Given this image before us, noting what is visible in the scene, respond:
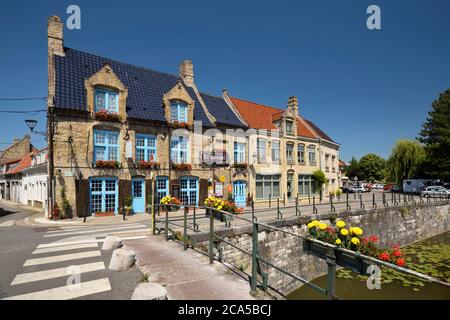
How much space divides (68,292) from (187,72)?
2174 cm

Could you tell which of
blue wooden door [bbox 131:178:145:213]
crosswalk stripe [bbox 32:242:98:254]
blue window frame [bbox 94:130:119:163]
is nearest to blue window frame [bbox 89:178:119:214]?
blue wooden door [bbox 131:178:145:213]

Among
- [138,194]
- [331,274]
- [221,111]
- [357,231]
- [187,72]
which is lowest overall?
[138,194]

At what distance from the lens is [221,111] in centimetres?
2442

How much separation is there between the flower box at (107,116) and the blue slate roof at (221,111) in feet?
27.2

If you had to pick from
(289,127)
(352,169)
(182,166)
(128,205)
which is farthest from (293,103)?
(352,169)

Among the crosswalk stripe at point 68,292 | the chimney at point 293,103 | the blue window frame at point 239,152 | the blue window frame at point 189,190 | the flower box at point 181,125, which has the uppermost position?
the chimney at point 293,103

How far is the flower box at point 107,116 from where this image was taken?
663 inches

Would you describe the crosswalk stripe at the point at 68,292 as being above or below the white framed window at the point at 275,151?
below

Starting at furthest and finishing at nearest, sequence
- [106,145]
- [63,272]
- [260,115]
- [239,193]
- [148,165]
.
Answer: [260,115]
[239,193]
[148,165]
[106,145]
[63,272]

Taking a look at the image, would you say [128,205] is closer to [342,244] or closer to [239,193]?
[239,193]

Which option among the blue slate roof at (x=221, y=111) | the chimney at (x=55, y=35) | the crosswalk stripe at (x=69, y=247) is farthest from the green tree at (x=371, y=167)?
the crosswalk stripe at (x=69, y=247)

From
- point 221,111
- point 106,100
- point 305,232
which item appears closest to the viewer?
point 305,232

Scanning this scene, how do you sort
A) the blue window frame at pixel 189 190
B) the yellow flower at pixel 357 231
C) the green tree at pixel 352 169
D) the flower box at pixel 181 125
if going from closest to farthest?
the yellow flower at pixel 357 231
the flower box at pixel 181 125
the blue window frame at pixel 189 190
the green tree at pixel 352 169

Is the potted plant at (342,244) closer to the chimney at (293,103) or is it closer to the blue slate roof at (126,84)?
the blue slate roof at (126,84)
